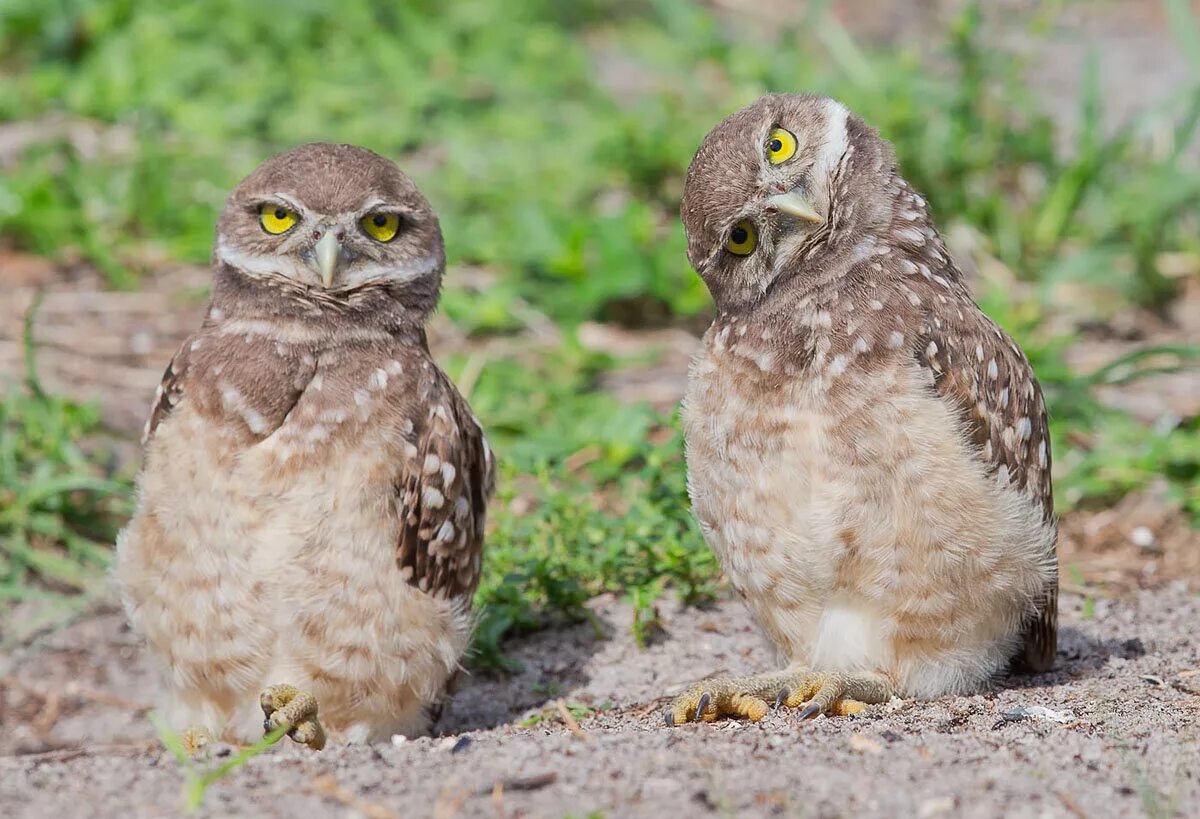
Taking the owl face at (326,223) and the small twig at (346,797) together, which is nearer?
the small twig at (346,797)

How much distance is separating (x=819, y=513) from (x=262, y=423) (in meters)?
1.39

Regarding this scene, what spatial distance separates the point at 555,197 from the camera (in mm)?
7395

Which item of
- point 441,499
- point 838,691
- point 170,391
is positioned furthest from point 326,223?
point 838,691

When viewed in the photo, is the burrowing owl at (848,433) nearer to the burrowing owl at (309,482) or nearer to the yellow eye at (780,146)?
the yellow eye at (780,146)

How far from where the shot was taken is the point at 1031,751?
10.00 feet

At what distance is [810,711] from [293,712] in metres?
1.27

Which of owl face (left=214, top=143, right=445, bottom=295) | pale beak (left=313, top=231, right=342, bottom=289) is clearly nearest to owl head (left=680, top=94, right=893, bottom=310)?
owl face (left=214, top=143, right=445, bottom=295)

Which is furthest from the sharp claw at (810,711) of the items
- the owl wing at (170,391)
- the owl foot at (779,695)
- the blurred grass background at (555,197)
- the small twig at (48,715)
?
the small twig at (48,715)

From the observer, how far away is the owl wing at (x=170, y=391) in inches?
153

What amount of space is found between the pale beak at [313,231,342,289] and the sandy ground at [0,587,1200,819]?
117cm

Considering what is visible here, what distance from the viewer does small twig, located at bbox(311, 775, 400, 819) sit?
2693 mm

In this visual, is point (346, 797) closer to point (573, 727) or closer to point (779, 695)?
point (573, 727)

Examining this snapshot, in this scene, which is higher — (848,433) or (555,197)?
(555,197)

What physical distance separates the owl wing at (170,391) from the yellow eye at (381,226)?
56cm
